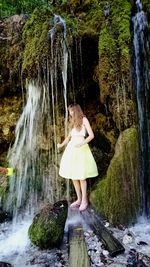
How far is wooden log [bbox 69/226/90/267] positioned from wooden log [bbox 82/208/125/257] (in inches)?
10.7

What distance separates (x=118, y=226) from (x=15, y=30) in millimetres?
5139

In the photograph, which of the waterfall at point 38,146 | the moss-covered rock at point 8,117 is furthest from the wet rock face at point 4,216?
the moss-covered rock at point 8,117

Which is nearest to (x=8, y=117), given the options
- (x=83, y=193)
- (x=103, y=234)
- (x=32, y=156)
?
(x=32, y=156)

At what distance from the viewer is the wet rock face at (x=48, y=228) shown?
5.67 metres

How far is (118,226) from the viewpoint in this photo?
631 centimetres

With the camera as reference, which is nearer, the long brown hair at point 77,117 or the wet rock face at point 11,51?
the long brown hair at point 77,117

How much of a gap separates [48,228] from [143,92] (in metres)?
3.43

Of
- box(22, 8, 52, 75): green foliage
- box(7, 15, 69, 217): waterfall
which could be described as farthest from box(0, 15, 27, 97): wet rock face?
box(7, 15, 69, 217): waterfall

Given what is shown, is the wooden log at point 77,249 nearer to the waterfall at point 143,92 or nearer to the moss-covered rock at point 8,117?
the waterfall at point 143,92

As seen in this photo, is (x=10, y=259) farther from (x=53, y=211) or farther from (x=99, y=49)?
(x=99, y=49)

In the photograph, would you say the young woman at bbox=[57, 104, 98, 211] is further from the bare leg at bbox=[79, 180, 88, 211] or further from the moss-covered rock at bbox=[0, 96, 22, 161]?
the moss-covered rock at bbox=[0, 96, 22, 161]

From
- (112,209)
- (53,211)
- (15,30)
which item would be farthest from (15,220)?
(15,30)

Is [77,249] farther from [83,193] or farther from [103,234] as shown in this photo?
[83,193]

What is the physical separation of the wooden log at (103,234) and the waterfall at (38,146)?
1.62 m
